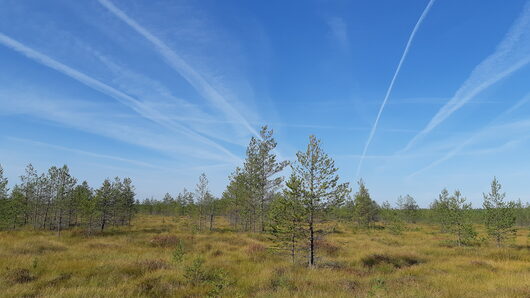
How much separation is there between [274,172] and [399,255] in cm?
1693

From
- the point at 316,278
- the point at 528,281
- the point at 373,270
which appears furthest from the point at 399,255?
the point at 316,278

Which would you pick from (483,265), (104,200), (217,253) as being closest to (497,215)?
(483,265)

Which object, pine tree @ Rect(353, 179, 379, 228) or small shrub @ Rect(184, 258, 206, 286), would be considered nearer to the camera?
small shrub @ Rect(184, 258, 206, 286)

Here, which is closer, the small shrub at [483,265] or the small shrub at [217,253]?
the small shrub at [483,265]

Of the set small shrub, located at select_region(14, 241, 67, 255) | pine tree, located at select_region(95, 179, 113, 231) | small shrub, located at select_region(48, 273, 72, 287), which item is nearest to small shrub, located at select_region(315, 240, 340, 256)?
small shrub, located at select_region(48, 273, 72, 287)

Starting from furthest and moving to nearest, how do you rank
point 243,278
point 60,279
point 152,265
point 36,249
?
point 36,249
point 152,265
point 243,278
point 60,279

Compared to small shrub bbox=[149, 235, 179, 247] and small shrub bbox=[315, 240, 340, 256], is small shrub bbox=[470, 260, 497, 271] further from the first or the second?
small shrub bbox=[149, 235, 179, 247]

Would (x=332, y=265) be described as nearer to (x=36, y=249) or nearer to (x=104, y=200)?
(x=36, y=249)

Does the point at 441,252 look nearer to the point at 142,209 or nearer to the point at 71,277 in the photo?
the point at 71,277

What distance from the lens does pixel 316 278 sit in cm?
1130

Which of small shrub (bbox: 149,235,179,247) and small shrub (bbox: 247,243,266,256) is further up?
small shrub (bbox: 247,243,266,256)

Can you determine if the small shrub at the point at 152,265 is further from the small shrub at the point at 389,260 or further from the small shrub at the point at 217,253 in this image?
the small shrub at the point at 389,260

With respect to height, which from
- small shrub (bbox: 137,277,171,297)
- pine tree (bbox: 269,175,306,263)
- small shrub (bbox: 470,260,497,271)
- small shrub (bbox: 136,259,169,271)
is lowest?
small shrub (bbox: 470,260,497,271)

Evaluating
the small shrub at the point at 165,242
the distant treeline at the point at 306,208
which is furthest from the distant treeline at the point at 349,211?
the small shrub at the point at 165,242
